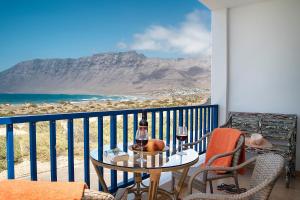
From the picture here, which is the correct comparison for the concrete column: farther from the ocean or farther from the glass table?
the ocean

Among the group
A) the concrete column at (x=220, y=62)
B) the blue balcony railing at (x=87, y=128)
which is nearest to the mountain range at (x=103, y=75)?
the concrete column at (x=220, y=62)

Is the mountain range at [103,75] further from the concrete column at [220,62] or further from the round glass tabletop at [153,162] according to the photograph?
the round glass tabletop at [153,162]

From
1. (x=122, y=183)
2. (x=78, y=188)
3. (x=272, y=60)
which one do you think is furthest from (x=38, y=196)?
(x=272, y=60)

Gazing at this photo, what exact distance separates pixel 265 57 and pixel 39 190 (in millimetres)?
4219

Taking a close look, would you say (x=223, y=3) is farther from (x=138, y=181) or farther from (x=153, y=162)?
(x=153, y=162)

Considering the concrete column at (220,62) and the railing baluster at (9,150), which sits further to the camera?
the concrete column at (220,62)

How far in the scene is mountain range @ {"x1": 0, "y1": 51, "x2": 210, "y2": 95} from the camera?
992 inches

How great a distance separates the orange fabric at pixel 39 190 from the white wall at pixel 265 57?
3.99m

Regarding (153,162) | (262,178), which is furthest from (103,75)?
(262,178)

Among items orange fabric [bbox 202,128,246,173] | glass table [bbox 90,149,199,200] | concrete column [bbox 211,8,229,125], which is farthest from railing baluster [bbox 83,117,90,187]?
concrete column [bbox 211,8,229,125]

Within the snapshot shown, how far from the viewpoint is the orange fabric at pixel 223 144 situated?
2634 mm

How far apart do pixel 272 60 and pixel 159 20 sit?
25245mm

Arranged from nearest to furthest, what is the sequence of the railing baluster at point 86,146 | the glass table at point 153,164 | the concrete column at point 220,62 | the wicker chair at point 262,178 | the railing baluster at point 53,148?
the wicker chair at point 262,178
the glass table at point 153,164
the railing baluster at point 53,148
the railing baluster at point 86,146
the concrete column at point 220,62

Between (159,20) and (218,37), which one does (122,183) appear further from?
(159,20)
